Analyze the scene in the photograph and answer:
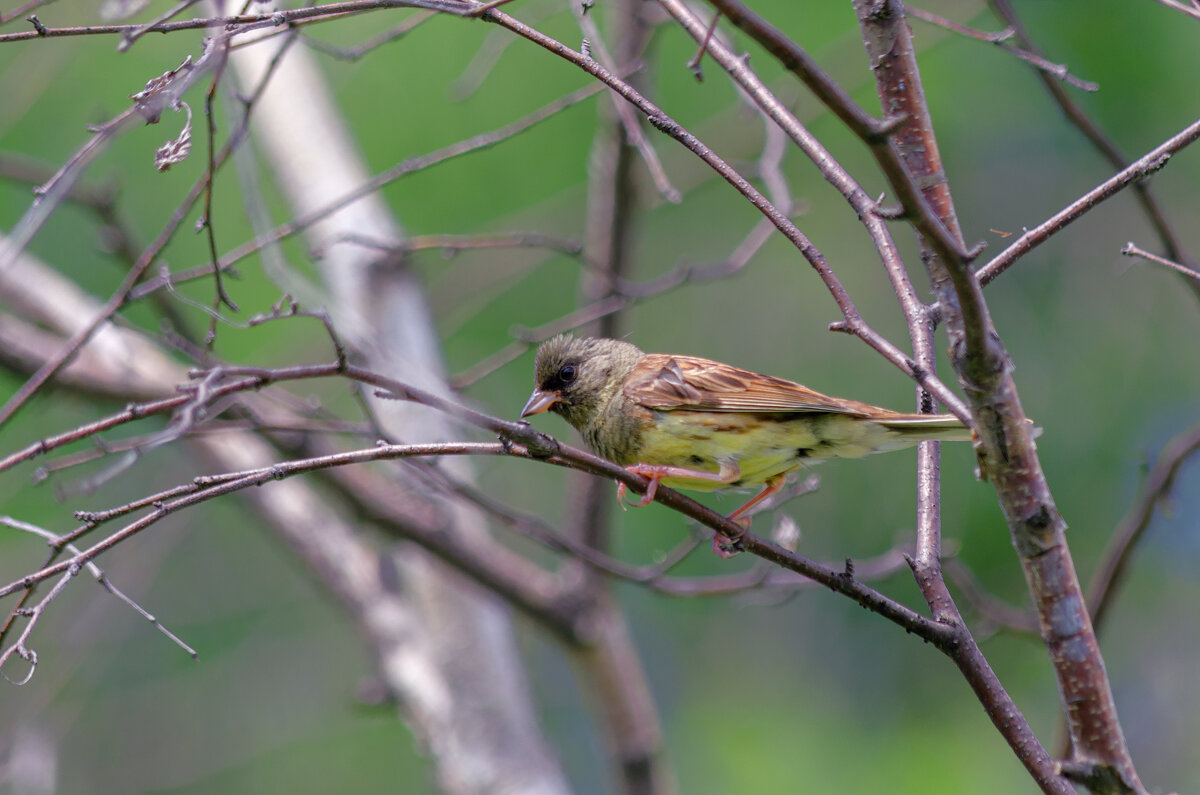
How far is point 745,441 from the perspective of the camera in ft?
12.0

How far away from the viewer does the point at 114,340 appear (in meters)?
5.29

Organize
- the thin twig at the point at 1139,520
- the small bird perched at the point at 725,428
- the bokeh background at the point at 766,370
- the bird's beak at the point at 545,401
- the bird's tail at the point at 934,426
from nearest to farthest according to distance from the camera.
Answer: the bird's tail at the point at 934,426, the thin twig at the point at 1139,520, the small bird perched at the point at 725,428, the bird's beak at the point at 545,401, the bokeh background at the point at 766,370

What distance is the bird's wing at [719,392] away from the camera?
11.8 feet

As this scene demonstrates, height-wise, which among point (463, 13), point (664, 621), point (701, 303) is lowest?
point (463, 13)

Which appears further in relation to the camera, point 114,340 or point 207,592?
point 207,592

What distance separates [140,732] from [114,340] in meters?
4.71

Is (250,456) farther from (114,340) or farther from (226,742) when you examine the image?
(226,742)

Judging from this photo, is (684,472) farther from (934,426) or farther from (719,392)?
(934,426)

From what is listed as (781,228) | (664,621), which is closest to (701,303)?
(664,621)

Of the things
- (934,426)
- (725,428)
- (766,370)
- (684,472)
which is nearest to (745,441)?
(725,428)

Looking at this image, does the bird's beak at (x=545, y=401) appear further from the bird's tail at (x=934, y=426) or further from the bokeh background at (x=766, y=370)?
the bokeh background at (x=766, y=370)

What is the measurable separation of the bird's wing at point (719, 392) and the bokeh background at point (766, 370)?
321cm

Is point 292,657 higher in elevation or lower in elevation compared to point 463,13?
higher

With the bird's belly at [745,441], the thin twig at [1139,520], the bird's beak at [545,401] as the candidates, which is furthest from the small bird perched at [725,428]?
the thin twig at [1139,520]
